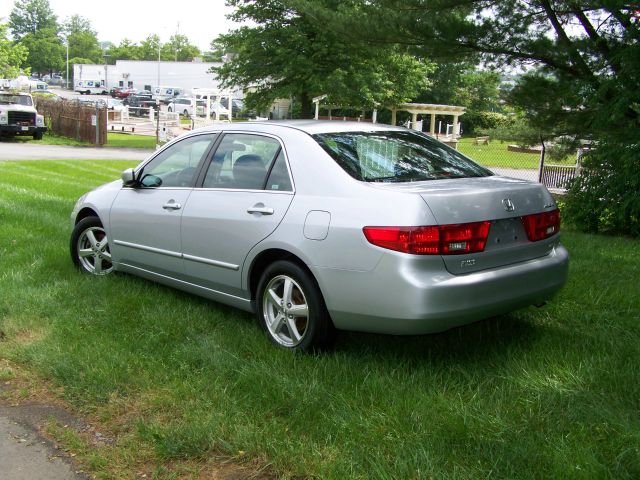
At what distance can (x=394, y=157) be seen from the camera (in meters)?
4.46

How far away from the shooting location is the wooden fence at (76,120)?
3241 centimetres

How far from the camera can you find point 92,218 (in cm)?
608

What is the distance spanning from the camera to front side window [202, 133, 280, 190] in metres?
4.60

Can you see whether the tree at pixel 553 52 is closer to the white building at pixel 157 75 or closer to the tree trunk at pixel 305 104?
the tree trunk at pixel 305 104

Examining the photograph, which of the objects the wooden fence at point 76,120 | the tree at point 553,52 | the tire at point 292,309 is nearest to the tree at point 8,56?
the wooden fence at point 76,120

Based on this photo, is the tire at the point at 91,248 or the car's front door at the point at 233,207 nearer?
the car's front door at the point at 233,207

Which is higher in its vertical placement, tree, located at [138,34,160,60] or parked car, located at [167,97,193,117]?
tree, located at [138,34,160,60]

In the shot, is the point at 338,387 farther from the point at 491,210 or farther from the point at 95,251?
the point at 95,251

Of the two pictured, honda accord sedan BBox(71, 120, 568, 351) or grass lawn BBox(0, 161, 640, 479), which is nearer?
grass lawn BBox(0, 161, 640, 479)

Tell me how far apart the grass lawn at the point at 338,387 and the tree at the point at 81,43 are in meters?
147

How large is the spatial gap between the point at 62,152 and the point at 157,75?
70016mm

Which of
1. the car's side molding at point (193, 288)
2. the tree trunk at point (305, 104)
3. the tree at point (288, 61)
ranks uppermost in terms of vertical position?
the tree at point (288, 61)

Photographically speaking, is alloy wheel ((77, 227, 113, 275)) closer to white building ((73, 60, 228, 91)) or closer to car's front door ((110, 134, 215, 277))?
car's front door ((110, 134, 215, 277))

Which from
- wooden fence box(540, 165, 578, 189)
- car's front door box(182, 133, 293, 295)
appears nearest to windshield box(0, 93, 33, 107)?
wooden fence box(540, 165, 578, 189)
